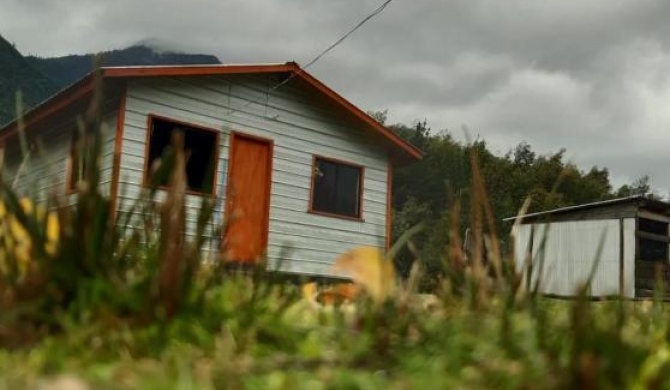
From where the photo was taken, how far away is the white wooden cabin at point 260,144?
1183cm

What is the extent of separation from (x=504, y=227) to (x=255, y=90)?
27.7m

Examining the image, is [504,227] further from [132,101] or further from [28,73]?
[28,73]

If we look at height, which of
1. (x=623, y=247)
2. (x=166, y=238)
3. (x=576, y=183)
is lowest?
(x=166, y=238)

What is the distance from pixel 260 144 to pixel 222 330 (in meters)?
11.5

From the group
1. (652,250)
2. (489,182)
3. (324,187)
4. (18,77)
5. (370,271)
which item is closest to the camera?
(370,271)

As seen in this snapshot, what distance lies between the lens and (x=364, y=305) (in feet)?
6.70

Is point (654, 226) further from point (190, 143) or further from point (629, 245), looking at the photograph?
point (190, 143)

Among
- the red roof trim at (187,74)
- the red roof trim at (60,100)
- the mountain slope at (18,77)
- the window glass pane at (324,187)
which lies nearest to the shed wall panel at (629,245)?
the red roof trim at (187,74)

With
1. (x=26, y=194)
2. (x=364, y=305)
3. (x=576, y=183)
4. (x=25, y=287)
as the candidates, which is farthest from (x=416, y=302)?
(x=576, y=183)

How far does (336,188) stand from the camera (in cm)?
1413

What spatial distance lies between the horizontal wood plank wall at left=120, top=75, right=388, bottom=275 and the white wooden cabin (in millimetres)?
20

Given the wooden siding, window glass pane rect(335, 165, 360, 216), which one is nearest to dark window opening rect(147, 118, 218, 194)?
window glass pane rect(335, 165, 360, 216)

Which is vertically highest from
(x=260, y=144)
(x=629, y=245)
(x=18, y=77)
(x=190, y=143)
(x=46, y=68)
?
(x=46, y=68)

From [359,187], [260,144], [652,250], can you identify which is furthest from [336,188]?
[652,250]
